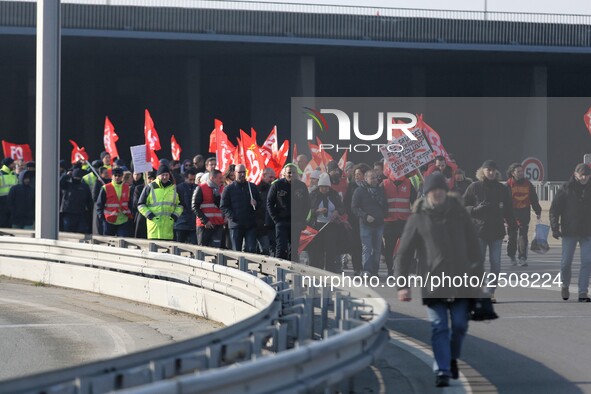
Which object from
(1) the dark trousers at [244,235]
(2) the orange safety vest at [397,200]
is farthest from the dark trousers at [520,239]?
(1) the dark trousers at [244,235]

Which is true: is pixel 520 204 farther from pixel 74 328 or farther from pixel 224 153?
pixel 74 328

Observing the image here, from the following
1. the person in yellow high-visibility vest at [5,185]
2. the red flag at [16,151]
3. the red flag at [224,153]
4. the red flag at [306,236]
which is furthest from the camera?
the red flag at [16,151]

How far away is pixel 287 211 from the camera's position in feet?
60.8

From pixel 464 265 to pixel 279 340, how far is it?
5.50 ft

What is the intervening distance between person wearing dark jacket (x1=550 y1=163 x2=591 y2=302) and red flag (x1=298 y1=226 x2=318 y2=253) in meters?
4.17

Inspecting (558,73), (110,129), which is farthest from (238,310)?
(558,73)

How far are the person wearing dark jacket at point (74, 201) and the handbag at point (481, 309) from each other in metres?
14.6

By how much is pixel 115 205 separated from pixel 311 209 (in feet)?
13.9

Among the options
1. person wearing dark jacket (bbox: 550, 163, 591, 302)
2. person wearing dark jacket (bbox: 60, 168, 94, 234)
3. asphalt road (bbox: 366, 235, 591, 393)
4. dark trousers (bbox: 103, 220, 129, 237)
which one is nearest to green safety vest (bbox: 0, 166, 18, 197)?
person wearing dark jacket (bbox: 60, 168, 94, 234)

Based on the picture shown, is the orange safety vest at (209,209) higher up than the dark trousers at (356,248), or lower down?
higher up

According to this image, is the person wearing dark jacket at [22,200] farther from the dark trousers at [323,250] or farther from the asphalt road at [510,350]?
the asphalt road at [510,350]

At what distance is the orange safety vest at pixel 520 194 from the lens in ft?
72.3

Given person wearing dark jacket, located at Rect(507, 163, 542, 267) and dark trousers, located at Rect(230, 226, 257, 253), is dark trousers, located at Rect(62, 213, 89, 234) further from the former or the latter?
person wearing dark jacket, located at Rect(507, 163, 542, 267)

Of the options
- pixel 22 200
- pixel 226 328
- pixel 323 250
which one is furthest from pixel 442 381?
pixel 22 200
